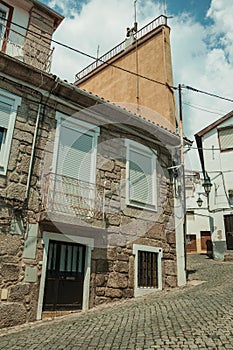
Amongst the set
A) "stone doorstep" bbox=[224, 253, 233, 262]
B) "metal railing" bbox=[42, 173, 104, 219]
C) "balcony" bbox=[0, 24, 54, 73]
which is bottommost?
"stone doorstep" bbox=[224, 253, 233, 262]

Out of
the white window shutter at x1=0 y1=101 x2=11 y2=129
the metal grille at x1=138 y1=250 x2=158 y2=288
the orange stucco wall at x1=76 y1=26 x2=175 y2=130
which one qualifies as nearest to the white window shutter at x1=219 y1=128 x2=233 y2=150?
the orange stucco wall at x1=76 y1=26 x2=175 y2=130

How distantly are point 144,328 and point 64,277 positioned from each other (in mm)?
2918

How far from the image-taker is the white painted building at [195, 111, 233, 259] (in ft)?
51.7

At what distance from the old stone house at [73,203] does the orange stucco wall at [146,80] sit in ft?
7.05

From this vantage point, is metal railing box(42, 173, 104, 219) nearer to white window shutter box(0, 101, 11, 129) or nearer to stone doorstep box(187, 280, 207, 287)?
white window shutter box(0, 101, 11, 129)

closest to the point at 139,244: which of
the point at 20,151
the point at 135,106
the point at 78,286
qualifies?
the point at 78,286

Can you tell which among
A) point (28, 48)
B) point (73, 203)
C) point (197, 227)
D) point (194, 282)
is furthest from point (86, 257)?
point (197, 227)

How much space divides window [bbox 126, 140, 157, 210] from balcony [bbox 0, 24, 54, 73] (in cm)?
336

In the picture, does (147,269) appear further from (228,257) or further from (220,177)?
(220,177)

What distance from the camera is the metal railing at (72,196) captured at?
25.1 feet

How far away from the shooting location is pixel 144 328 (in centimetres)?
530

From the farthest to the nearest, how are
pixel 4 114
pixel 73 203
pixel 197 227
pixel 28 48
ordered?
pixel 197 227
pixel 28 48
pixel 73 203
pixel 4 114

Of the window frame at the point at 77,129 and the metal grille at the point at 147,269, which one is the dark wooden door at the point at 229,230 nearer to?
the metal grille at the point at 147,269

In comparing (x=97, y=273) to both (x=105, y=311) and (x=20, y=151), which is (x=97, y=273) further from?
(x=20, y=151)
